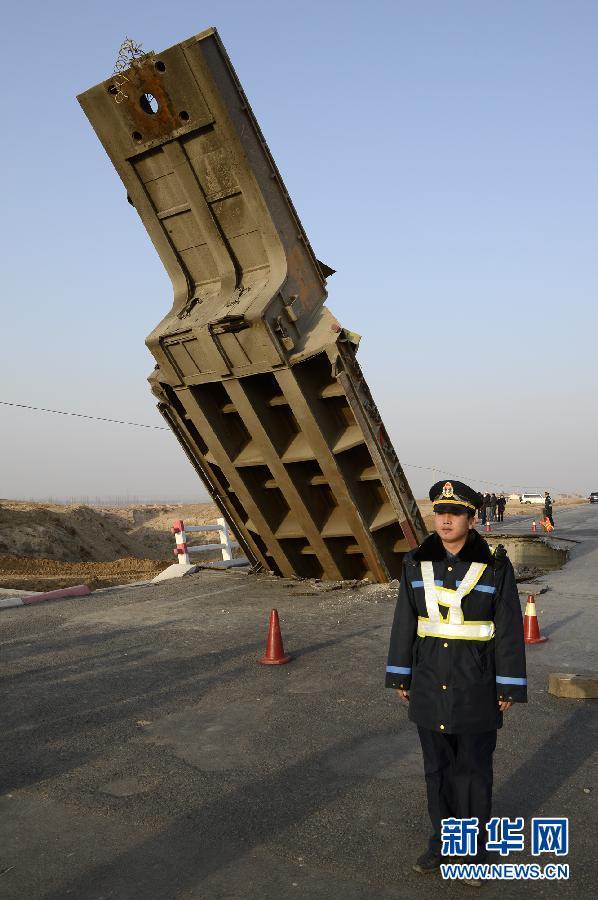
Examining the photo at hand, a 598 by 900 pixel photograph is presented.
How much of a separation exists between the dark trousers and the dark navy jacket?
94 mm

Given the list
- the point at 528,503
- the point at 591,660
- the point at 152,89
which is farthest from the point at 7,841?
the point at 528,503

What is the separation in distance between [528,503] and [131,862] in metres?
65.2

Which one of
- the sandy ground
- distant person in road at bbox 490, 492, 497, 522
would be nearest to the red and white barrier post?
the sandy ground

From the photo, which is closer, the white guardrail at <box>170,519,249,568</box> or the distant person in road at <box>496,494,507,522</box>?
the white guardrail at <box>170,519,249,568</box>

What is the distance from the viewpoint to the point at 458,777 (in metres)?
3.50

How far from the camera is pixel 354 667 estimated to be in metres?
7.18

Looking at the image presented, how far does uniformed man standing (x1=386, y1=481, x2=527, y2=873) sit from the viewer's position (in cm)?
345

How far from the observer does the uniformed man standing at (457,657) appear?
3.45m

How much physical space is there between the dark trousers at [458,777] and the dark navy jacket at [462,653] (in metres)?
0.09

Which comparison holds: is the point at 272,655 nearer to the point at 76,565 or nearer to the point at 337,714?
the point at 337,714

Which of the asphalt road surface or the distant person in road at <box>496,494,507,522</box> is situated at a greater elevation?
the asphalt road surface

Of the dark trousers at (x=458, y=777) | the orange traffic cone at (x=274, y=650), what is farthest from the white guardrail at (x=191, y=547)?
the dark trousers at (x=458, y=777)

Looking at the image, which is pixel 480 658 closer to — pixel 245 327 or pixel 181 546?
pixel 245 327

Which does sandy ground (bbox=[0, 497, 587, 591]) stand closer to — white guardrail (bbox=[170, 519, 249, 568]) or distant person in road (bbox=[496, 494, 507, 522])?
white guardrail (bbox=[170, 519, 249, 568])
